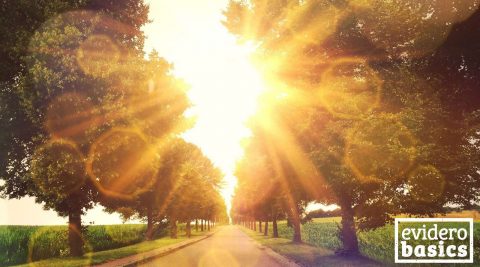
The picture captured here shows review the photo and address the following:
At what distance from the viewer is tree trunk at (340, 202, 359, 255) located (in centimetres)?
2011

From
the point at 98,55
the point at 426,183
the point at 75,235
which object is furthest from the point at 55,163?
the point at 426,183

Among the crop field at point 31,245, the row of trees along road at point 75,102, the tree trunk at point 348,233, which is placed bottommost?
the crop field at point 31,245

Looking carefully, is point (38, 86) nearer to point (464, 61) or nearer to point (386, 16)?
point (386, 16)

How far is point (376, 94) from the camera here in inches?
652

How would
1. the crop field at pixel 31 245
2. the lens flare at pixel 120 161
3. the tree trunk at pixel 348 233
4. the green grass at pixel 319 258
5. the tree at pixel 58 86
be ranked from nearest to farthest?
the tree at pixel 58 86
the lens flare at pixel 120 161
the green grass at pixel 319 258
the tree trunk at pixel 348 233
the crop field at pixel 31 245

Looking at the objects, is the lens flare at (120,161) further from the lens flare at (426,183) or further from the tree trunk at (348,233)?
the lens flare at (426,183)

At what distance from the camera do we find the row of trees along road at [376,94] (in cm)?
1438

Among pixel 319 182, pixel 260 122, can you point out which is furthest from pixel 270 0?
pixel 319 182

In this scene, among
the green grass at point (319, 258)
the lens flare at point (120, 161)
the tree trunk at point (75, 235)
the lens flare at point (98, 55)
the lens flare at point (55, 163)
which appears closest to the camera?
the lens flare at point (98, 55)

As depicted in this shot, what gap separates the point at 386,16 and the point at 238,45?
324 inches

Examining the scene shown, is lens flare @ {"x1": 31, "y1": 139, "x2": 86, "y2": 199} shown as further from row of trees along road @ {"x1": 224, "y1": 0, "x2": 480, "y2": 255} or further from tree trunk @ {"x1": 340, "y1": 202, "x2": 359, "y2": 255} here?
tree trunk @ {"x1": 340, "y1": 202, "x2": 359, "y2": 255}

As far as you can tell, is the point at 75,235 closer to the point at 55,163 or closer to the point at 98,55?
the point at 55,163

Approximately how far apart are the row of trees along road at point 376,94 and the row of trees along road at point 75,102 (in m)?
6.46

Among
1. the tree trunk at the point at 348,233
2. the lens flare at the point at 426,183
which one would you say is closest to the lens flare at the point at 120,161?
the tree trunk at the point at 348,233
